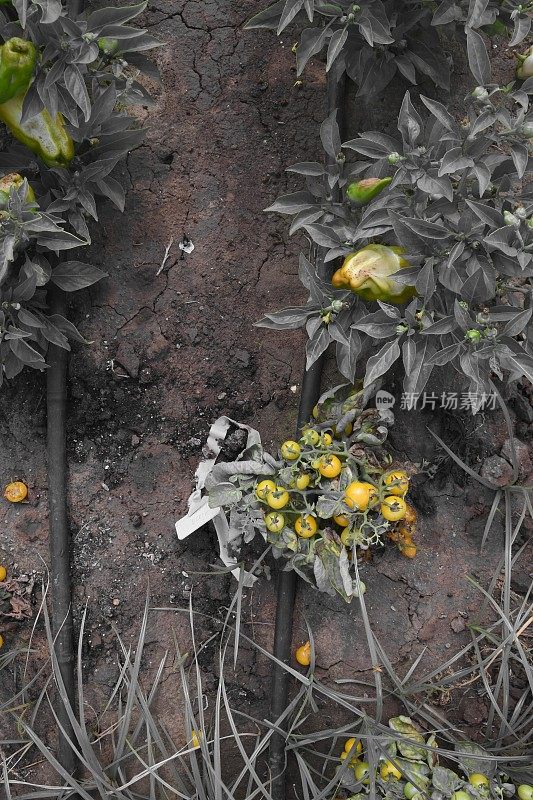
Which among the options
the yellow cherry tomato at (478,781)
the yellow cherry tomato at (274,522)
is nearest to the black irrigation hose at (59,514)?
the yellow cherry tomato at (274,522)

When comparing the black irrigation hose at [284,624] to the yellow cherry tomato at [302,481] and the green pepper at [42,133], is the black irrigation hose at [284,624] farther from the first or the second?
the green pepper at [42,133]

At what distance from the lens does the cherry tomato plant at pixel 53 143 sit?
2055mm

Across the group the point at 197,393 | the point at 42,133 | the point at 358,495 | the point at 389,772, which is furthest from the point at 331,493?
the point at 42,133

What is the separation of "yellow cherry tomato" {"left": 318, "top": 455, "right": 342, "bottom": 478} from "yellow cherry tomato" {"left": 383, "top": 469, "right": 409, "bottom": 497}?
18 cm

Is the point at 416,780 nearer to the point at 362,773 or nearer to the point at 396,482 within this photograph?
the point at 362,773

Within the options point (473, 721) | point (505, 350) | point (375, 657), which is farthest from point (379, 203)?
point (473, 721)

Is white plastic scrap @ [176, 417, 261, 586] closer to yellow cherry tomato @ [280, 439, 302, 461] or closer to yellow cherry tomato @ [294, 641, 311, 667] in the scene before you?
yellow cherry tomato @ [280, 439, 302, 461]

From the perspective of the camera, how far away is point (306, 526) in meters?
2.30

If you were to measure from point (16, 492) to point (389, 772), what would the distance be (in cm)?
177

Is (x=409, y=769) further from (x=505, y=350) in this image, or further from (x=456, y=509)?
(x=505, y=350)

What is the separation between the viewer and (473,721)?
97.3 inches

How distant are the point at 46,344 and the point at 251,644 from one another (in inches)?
56.9

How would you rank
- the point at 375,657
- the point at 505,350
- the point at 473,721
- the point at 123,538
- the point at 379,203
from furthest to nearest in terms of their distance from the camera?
1. the point at 123,538
2. the point at 473,721
3. the point at 375,657
4. the point at 379,203
5. the point at 505,350

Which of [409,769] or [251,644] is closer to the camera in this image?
[409,769]
